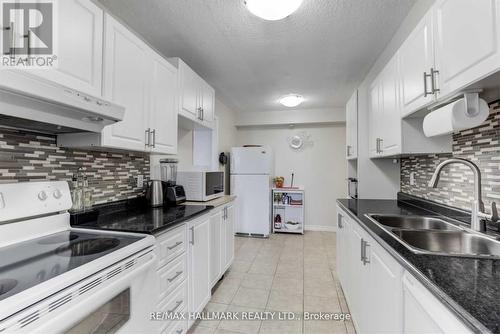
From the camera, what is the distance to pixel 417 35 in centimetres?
147

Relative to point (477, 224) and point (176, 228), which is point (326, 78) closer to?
point (477, 224)

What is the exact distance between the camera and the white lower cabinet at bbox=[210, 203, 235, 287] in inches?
88.8

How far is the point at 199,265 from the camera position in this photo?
191cm

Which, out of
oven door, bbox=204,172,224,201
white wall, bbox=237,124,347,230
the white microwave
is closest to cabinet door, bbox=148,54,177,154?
the white microwave

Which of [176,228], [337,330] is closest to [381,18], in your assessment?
[176,228]

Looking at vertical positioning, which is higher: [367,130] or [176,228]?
[367,130]

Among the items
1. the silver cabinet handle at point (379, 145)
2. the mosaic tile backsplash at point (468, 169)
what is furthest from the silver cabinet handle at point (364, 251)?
the silver cabinet handle at point (379, 145)

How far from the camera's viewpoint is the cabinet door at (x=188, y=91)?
2242 mm

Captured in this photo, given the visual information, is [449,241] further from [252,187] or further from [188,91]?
[252,187]

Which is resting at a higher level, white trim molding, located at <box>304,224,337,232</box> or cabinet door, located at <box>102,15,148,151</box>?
cabinet door, located at <box>102,15,148,151</box>

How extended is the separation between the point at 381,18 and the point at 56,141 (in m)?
2.49

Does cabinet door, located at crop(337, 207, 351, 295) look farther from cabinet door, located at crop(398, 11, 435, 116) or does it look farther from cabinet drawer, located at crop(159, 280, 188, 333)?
cabinet drawer, located at crop(159, 280, 188, 333)

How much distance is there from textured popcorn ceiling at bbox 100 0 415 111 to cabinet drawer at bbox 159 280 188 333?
79.4 inches

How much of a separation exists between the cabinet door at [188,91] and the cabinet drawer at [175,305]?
151 centimetres
